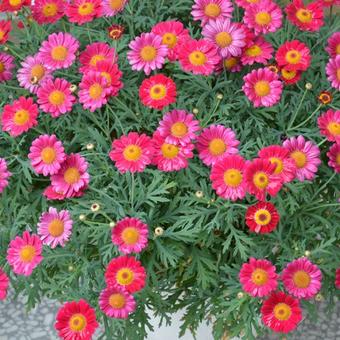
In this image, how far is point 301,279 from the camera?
0.91 meters

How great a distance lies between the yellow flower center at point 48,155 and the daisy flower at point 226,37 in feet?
1.09

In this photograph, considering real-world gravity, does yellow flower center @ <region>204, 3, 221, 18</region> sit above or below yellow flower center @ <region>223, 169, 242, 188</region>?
above

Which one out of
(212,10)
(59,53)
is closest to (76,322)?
(59,53)

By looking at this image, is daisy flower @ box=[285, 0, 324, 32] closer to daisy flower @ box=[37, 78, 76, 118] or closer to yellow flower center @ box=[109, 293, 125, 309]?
daisy flower @ box=[37, 78, 76, 118]

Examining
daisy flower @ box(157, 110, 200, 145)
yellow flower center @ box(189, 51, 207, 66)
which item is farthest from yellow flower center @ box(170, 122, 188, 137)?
yellow flower center @ box(189, 51, 207, 66)

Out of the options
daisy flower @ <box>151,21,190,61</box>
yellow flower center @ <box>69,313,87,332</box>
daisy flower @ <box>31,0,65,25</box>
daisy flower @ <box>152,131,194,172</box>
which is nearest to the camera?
yellow flower center @ <box>69,313,87,332</box>

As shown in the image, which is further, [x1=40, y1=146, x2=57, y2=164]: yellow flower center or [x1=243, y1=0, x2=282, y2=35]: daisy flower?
[x1=243, y1=0, x2=282, y2=35]: daisy flower

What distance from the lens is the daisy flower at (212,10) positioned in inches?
43.5

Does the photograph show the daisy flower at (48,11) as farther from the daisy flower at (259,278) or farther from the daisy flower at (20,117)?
the daisy flower at (259,278)

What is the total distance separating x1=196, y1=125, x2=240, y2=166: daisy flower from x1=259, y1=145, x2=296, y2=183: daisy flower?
0.08m

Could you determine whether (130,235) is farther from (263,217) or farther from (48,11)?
(48,11)

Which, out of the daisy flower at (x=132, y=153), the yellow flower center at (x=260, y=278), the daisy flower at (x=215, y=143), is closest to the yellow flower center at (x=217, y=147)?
the daisy flower at (x=215, y=143)

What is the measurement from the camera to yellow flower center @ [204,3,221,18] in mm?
1104

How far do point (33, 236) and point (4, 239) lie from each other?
0.13 meters
